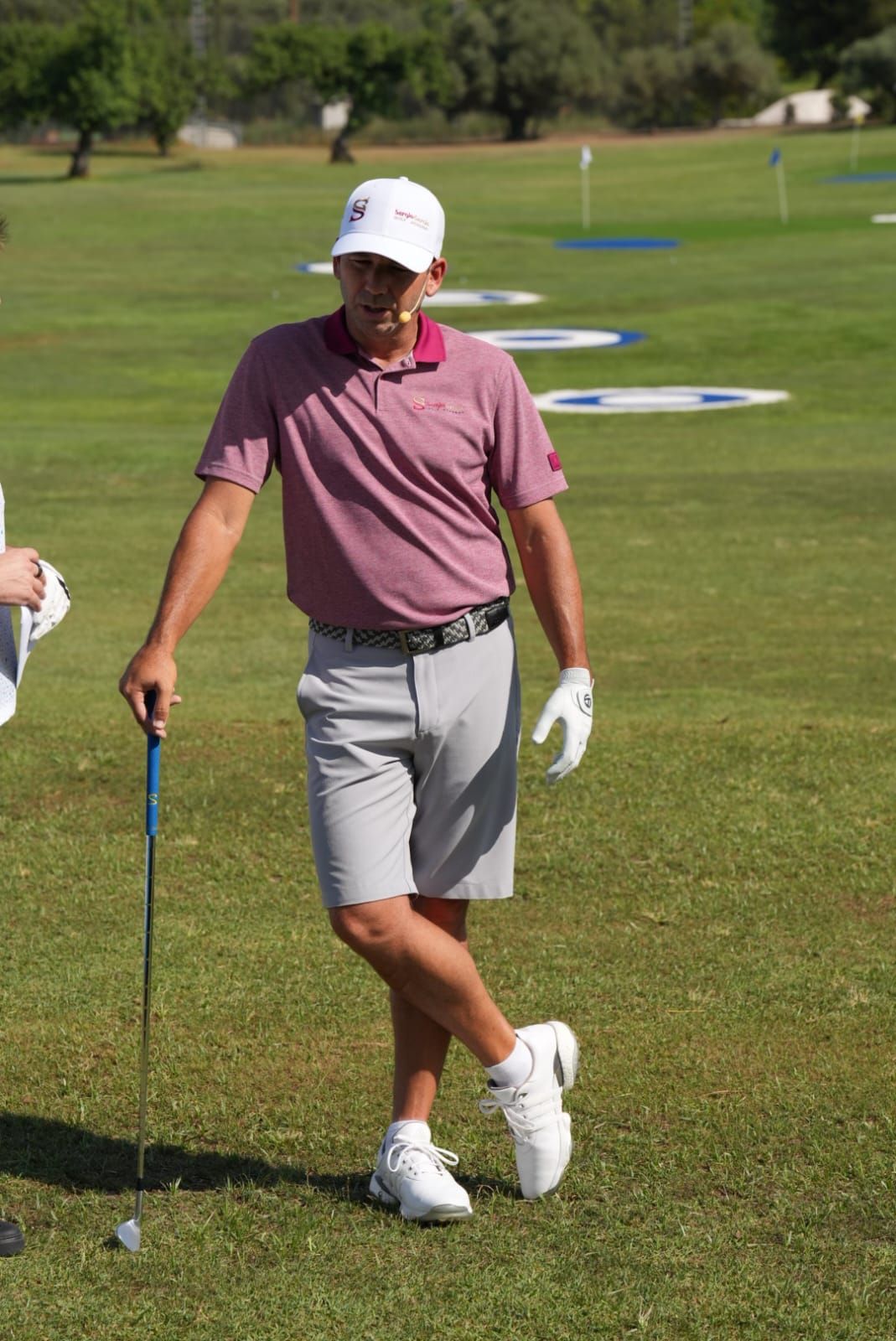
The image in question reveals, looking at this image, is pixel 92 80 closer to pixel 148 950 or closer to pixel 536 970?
pixel 536 970

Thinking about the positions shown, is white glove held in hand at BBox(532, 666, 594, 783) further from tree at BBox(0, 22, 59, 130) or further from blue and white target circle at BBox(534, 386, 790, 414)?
tree at BBox(0, 22, 59, 130)

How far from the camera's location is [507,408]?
4738 mm

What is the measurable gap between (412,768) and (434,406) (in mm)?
869

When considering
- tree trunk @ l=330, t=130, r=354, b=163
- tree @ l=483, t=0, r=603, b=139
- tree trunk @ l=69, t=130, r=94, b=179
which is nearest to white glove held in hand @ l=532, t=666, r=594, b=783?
tree trunk @ l=69, t=130, r=94, b=179

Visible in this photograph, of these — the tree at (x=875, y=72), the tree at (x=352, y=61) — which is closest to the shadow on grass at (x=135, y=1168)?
the tree at (x=352, y=61)

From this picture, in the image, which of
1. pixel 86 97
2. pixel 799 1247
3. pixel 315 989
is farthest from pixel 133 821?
pixel 86 97

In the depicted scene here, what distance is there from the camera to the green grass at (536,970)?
4391 mm

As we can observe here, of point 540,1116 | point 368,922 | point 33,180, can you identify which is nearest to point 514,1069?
point 540,1116

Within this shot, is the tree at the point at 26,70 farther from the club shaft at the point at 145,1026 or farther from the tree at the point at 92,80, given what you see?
the club shaft at the point at 145,1026

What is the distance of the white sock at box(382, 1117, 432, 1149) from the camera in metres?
4.80

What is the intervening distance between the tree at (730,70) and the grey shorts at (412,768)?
367ft

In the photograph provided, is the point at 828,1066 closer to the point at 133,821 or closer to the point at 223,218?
the point at 133,821

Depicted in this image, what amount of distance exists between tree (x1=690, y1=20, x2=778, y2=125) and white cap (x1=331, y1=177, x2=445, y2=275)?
112 meters

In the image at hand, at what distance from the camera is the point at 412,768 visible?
482 cm
